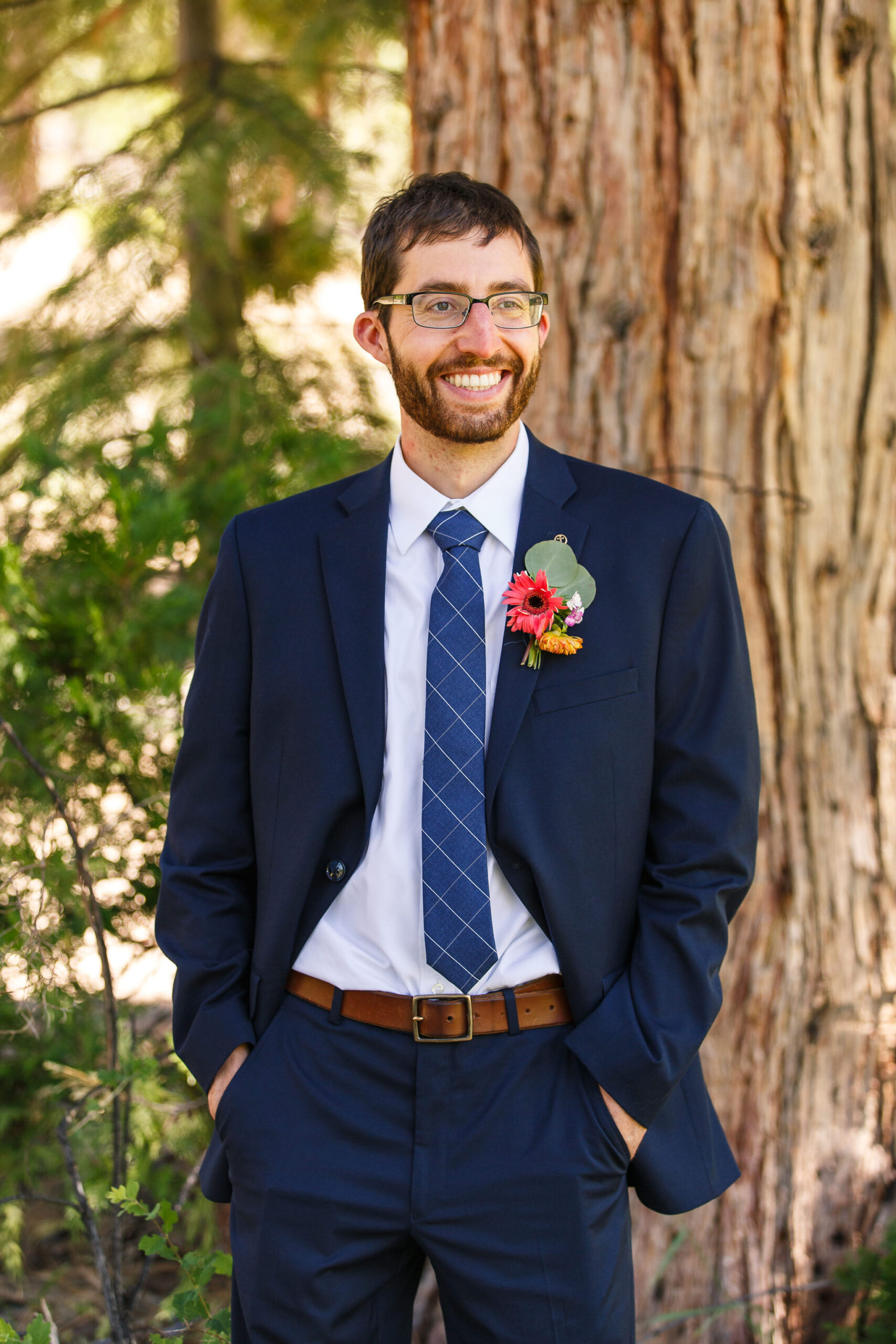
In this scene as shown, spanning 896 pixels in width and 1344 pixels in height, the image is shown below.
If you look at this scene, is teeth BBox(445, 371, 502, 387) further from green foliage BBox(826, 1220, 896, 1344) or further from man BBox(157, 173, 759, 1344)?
green foliage BBox(826, 1220, 896, 1344)

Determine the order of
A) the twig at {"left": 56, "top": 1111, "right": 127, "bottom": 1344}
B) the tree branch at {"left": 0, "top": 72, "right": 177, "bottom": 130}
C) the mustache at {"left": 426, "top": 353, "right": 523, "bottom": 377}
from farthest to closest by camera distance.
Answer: the tree branch at {"left": 0, "top": 72, "right": 177, "bottom": 130}
the twig at {"left": 56, "top": 1111, "right": 127, "bottom": 1344}
the mustache at {"left": 426, "top": 353, "right": 523, "bottom": 377}

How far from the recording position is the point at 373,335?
1.97m

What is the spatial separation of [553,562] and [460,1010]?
72cm

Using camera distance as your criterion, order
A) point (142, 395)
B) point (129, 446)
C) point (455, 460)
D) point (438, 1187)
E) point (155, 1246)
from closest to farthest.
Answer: point (438, 1187)
point (455, 460)
point (155, 1246)
point (129, 446)
point (142, 395)

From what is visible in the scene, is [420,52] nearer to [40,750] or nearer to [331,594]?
[331,594]

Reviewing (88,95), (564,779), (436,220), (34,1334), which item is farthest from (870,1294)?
(88,95)

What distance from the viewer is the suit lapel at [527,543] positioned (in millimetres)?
1706

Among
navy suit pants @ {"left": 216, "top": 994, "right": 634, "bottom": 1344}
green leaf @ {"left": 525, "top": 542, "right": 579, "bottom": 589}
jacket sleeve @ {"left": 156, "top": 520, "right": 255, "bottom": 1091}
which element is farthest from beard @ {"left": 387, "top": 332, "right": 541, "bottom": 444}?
navy suit pants @ {"left": 216, "top": 994, "right": 634, "bottom": 1344}

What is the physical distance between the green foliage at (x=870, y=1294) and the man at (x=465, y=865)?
0.91 meters

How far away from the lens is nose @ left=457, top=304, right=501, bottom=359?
5.80ft

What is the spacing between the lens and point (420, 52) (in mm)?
2811

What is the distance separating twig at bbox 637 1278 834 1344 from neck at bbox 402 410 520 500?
2053 mm

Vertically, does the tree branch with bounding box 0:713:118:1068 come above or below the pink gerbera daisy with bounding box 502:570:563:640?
below

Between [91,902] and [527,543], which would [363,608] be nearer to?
A: [527,543]
